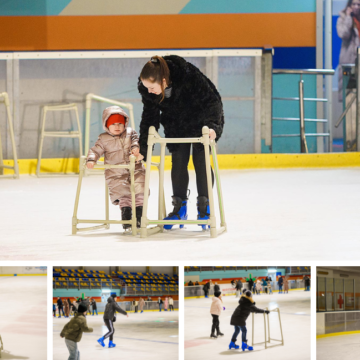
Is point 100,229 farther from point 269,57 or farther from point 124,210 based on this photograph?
point 269,57

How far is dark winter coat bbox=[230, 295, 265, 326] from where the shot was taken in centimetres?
207

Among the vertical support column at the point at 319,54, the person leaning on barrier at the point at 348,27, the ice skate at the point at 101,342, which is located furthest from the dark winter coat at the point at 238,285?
the person leaning on barrier at the point at 348,27

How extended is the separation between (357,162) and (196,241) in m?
5.65

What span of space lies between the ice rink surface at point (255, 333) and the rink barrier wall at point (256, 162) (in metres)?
5.32

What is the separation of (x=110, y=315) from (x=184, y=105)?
131 centimetres

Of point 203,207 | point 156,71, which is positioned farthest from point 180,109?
point 203,207

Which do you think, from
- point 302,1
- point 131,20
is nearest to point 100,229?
point 131,20

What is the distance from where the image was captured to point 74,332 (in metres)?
2.08

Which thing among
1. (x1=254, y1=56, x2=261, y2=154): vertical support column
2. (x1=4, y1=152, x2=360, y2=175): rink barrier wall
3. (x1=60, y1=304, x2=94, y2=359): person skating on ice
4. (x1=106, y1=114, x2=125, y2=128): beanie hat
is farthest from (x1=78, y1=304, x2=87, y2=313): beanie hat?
(x1=254, y1=56, x2=261, y2=154): vertical support column

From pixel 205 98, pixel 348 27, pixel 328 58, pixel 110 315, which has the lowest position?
pixel 110 315

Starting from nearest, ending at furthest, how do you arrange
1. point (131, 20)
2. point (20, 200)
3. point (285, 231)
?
point (285, 231)
point (20, 200)
point (131, 20)

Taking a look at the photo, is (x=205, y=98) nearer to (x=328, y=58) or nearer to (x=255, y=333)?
(x=255, y=333)

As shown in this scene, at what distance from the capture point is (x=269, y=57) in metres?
7.74

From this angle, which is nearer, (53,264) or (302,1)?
(53,264)
